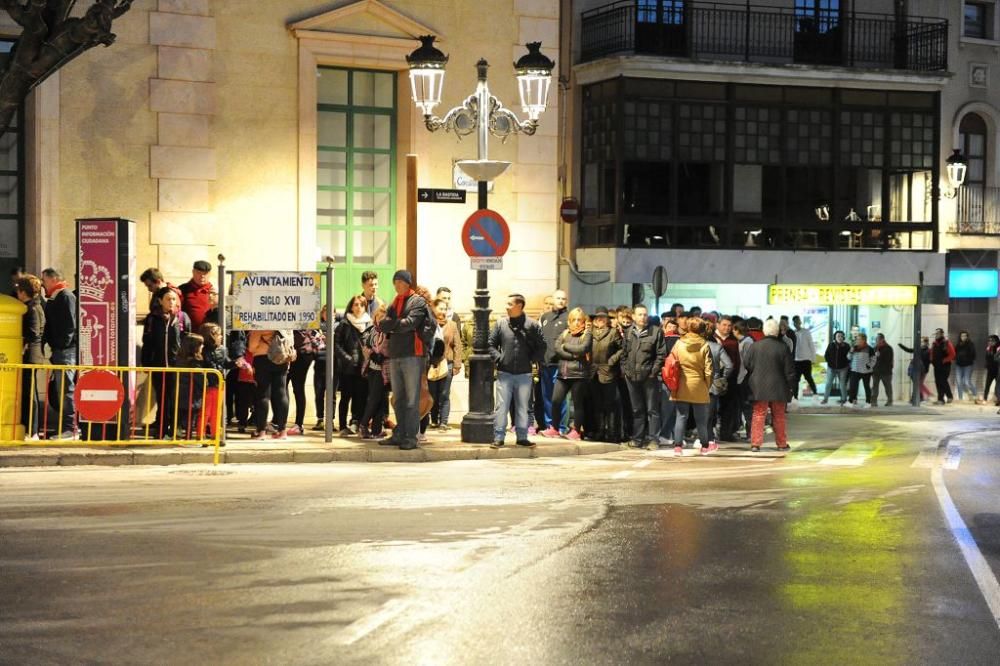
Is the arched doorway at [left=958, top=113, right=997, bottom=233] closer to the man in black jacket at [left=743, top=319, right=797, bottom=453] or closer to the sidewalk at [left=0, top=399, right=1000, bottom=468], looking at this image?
the sidewalk at [left=0, top=399, right=1000, bottom=468]

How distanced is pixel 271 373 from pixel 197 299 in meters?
1.35

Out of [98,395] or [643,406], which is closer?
[98,395]

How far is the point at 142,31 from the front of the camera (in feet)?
64.1

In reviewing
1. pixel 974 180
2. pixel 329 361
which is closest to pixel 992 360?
pixel 974 180

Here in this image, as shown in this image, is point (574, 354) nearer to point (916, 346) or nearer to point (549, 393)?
point (549, 393)

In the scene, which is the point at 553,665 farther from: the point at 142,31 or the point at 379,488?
the point at 142,31

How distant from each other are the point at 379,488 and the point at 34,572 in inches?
173

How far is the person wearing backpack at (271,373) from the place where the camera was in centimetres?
1591

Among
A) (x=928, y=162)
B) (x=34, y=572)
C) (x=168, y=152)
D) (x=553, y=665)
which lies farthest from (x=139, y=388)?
(x=928, y=162)

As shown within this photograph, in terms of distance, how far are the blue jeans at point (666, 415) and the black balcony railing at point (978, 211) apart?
18.2 meters

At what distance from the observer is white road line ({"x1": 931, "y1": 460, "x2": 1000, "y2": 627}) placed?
27.6 feet

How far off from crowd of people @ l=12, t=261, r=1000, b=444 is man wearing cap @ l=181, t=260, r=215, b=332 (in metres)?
0.02

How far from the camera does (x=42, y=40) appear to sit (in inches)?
632

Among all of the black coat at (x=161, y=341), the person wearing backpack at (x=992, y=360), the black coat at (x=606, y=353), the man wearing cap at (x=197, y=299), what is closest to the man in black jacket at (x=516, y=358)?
the black coat at (x=606, y=353)
